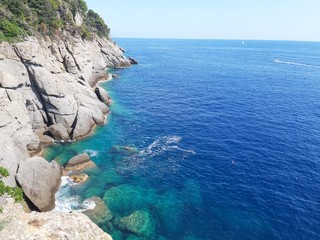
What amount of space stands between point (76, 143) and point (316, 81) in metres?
116

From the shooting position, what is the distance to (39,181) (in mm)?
47531

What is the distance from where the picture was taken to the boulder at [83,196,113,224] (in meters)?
42.7

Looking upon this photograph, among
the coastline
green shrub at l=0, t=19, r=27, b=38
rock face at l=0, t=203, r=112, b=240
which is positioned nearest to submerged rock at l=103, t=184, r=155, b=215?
the coastline

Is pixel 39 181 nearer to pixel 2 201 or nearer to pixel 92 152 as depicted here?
pixel 2 201

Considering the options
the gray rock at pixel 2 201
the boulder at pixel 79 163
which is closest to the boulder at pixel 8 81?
the boulder at pixel 79 163

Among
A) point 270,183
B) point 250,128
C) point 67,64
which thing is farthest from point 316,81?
point 67,64

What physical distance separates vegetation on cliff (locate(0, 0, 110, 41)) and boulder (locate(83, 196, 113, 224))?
41449mm

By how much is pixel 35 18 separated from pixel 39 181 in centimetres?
5479

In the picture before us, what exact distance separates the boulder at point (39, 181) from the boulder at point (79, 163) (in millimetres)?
3321

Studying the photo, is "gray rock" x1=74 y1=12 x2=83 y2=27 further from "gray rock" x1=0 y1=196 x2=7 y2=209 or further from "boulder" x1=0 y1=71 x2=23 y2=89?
"gray rock" x1=0 y1=196 x2=7 y2=209

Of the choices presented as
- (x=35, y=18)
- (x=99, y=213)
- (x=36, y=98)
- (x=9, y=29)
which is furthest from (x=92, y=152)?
(x=35, y=18)

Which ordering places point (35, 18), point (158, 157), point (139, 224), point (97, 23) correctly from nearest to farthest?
point (139, 224) < point (158, 157) < point (35, 18) < point (97, 23)

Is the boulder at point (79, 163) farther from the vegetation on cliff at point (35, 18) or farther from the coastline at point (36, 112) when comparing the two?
the vegetation on cliff at point (35, 18)

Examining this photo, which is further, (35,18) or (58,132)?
(35,18)
